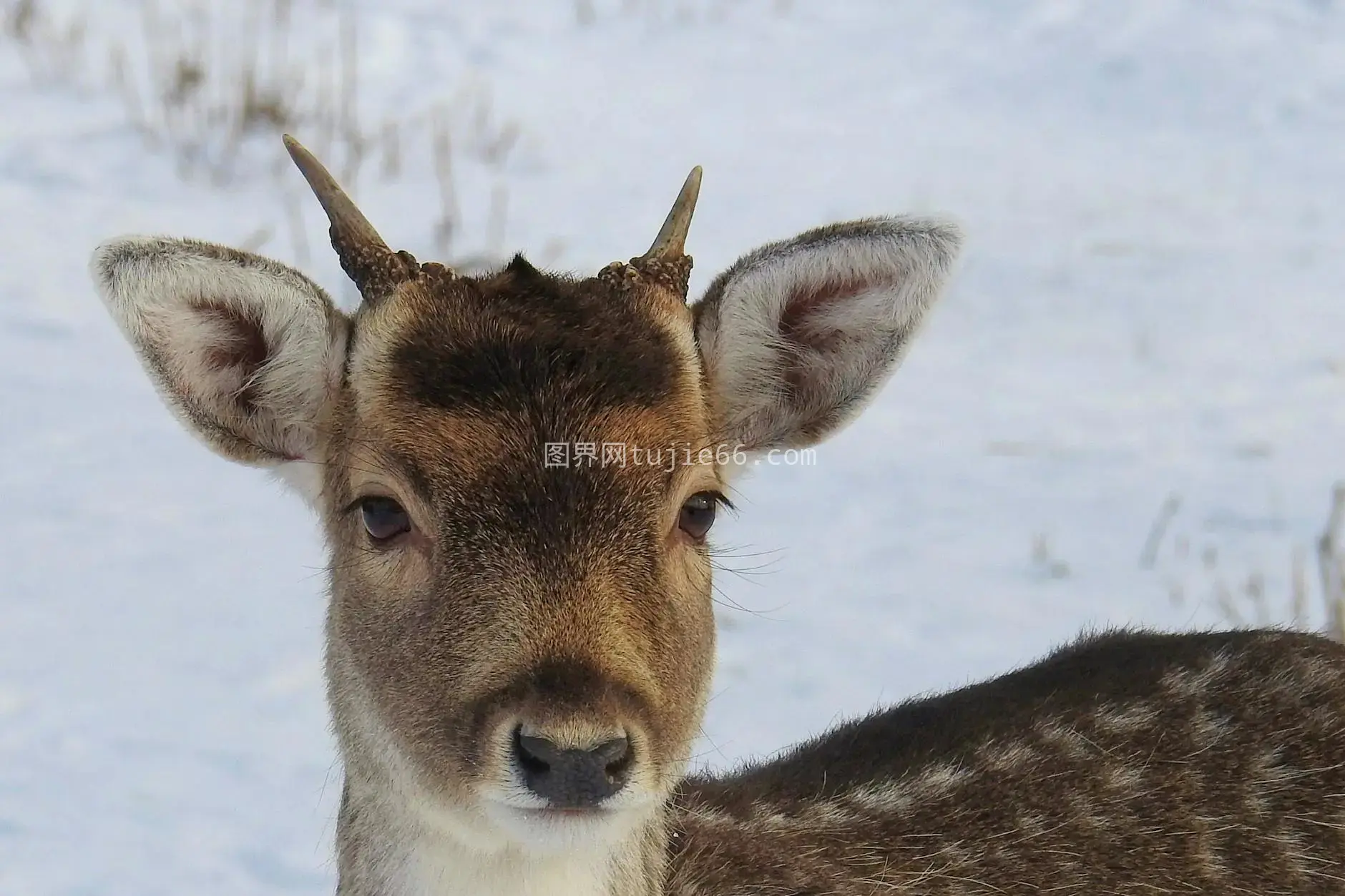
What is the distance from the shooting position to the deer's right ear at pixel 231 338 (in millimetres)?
3514

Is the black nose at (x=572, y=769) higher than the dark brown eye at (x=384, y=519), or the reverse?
the dark brown eye at (x=384, y=519)

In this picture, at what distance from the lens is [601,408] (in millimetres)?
3309

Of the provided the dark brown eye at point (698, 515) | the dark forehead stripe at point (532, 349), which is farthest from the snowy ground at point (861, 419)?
the dark forehead stripe at point (532, 349)

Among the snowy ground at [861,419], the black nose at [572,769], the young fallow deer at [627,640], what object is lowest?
the black nose at [572,769]

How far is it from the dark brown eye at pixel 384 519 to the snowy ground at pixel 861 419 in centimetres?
221

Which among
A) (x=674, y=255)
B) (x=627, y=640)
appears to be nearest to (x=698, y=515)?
(x=627, y=640)

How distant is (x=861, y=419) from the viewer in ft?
28.5

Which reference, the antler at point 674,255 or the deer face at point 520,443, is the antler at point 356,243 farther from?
the antler at point 674,255

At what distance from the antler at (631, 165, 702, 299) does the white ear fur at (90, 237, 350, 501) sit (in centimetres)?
66

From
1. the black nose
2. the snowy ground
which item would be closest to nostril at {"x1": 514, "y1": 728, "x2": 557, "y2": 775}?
the black nose

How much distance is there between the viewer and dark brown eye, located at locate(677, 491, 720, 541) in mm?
3506

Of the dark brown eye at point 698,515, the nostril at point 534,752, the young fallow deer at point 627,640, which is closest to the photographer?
the nostril at point 534,752

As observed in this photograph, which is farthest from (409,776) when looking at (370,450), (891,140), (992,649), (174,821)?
(891,140)

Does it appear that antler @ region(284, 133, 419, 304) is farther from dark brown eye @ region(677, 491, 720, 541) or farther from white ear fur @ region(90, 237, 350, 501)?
dark brown eye @ region(677, 491, 720, 541)
